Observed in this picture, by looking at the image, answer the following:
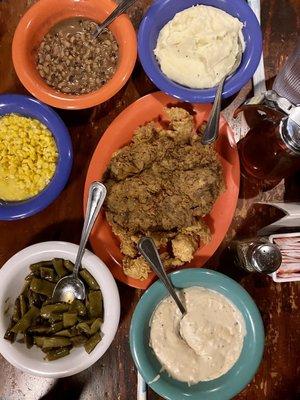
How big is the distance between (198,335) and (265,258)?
1.15 ft

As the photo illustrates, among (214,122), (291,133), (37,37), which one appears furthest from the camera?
(37,37)

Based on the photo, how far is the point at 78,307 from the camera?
183cm

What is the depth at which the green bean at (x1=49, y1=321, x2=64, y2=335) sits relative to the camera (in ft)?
5.98

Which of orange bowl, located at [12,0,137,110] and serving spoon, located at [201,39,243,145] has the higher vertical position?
orange bowl, located at [12,0,137,110]

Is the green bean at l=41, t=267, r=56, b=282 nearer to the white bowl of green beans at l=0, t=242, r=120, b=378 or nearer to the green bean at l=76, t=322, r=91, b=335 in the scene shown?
the white bowl of green beans at l=0, t=242, r=120, b=378

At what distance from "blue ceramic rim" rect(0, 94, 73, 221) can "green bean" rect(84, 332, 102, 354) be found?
→ 1.55 feet

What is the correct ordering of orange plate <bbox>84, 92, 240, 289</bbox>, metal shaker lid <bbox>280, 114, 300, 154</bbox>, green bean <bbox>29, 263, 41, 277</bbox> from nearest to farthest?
metal shaker lid <bbox>280, 114, 300, 154</bbox>, green bean <bbox>29, 263, 41, 277</bbox>, orange plate <bbox>84, 92, 240, 289</bbox>

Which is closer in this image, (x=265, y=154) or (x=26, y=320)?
(x=26, y=320)

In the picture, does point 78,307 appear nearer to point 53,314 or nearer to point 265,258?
point 53,314

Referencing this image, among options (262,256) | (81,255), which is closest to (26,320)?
(81,255)

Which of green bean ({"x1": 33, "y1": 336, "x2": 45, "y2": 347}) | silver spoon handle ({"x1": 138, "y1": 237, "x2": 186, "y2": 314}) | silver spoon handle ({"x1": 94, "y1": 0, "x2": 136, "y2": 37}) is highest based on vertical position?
silver spoon handle ({"x1": 94, "y1": 0, "x2": 136, "y2": 37})

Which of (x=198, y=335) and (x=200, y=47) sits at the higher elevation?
(x=200, y=47)

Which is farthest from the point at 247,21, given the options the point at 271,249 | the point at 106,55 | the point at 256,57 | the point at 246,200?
the point at 271,249

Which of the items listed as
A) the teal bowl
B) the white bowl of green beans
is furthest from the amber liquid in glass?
the white bowl of green beans
